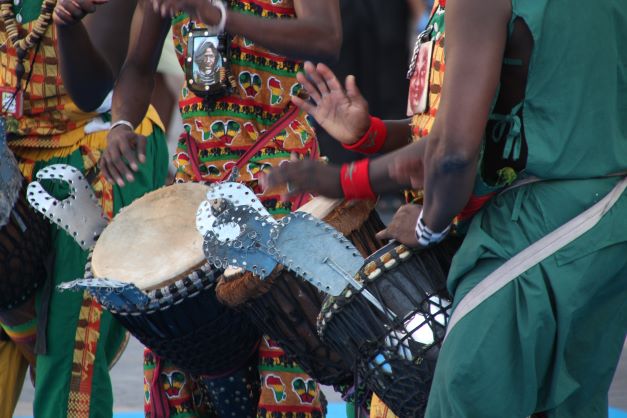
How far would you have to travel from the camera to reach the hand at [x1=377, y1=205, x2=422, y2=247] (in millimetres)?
2889

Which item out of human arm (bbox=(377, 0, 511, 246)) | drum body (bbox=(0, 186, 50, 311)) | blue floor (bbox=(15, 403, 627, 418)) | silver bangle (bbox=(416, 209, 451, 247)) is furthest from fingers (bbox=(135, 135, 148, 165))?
blue floor (bbox=(15, 403, 627, 418))

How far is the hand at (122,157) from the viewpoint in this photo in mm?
3805

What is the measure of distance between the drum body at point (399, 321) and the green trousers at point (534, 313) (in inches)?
5.0

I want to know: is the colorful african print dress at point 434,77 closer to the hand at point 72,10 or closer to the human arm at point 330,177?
the human arm at point 330,177

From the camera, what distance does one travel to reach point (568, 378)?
8.84ft

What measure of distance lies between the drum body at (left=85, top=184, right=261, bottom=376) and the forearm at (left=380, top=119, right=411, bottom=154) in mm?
651

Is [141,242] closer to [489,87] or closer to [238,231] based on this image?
[238,231]

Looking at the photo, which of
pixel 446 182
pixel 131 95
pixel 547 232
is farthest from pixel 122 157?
pixel 547 232

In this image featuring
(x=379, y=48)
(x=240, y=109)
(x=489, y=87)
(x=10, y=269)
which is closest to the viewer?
(x=489, y=87)

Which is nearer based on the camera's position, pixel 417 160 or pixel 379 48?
pixel 417 160

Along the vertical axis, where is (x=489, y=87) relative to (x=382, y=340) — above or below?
above

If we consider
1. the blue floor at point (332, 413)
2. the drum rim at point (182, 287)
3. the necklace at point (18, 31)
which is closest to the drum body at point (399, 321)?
the drum rim at point (182, 287)

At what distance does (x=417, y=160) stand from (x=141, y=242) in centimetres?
116

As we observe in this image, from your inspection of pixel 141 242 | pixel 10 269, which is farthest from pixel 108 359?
pixel 141 242
